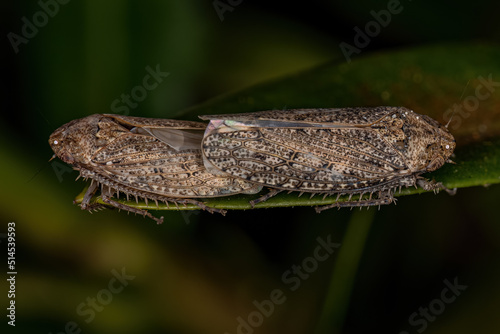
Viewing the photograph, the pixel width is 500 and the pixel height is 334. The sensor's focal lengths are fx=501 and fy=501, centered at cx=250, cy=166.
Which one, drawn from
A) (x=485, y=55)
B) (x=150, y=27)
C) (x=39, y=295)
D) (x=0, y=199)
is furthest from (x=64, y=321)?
(x=485, y=55)

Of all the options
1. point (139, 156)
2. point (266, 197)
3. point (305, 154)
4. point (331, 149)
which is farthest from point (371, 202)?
point (139, 156)

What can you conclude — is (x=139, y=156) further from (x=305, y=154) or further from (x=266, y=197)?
(x=305, y=154)

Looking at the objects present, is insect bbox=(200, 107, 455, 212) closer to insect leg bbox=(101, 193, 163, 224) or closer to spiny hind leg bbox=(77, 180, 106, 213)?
insect leg bbox=(101, 193, 163, 224)

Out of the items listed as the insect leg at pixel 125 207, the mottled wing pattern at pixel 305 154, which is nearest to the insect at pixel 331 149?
the mottled wing pattern at pixel 305 154

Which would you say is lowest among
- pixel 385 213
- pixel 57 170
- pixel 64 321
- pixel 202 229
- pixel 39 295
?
pixel 385 213

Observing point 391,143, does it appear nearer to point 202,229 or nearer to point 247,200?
point 247,200

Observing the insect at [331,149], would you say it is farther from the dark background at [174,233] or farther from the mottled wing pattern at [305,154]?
the dark background at [174,233]
